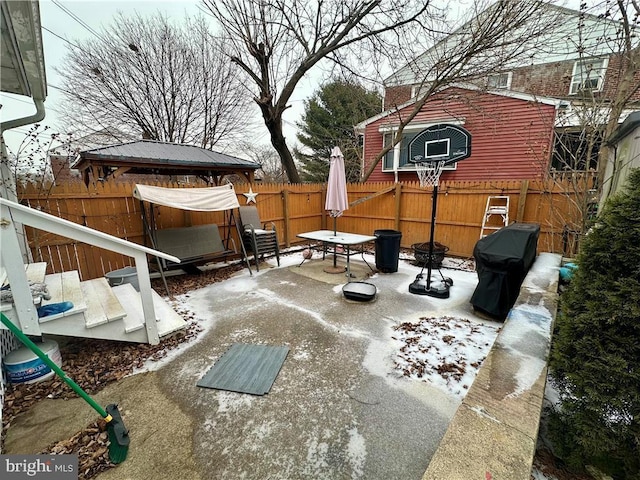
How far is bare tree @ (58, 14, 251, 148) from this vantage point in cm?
987

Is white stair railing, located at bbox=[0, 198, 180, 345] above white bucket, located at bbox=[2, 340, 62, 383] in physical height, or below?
above

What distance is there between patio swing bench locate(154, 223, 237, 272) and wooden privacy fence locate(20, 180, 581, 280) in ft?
1.57

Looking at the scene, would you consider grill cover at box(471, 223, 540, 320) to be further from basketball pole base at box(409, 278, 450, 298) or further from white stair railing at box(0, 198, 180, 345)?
white stair railing at box(0, 198, 180, 345)

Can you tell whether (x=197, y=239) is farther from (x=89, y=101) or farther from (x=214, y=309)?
(x=89, y=101)

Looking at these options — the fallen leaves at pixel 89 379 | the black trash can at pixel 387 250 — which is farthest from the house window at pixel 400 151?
the fallen leaves at pixel 89 379

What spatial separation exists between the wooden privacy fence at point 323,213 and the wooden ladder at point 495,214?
0.14m

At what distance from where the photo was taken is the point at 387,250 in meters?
5.20

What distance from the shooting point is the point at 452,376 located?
7.75 ft

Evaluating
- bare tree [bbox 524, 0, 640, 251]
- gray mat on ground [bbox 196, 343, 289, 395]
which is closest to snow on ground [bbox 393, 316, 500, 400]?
gray mat on ground [bbox 196, 343, 289, 395]

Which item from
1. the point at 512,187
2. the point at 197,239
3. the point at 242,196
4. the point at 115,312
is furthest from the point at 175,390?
the point at 512,187

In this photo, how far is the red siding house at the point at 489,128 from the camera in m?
8.17

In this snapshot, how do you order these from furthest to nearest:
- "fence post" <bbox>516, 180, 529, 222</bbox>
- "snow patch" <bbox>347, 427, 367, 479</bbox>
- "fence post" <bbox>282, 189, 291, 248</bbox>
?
"fence post" <bbox>282, 189, 291, 248</bbox> < "fence post" <bbox>516, 180, 529, 222</bbox> < "snow patch" <bbox>347, 427, 367, 479</bbox>

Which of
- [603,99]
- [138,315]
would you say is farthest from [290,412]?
[603,99]

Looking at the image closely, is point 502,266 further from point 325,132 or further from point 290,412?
point 325,132
